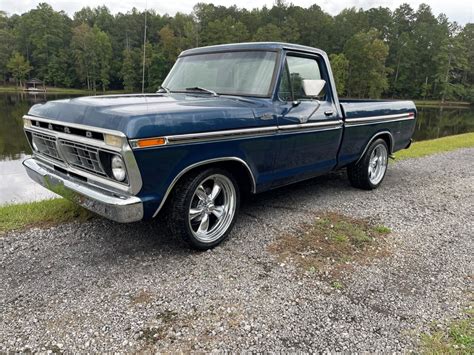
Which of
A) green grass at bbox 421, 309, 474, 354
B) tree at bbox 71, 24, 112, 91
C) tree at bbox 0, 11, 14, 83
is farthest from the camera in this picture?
tree at bbox 0, 11, 14, 83

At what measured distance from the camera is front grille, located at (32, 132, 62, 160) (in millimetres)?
3659

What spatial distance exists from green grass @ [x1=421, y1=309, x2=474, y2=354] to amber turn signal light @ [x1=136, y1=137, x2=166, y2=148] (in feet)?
7.91

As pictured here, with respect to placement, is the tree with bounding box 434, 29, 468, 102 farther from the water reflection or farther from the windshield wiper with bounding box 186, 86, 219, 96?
the windshield wiper with bounding box 186, 86, 219, 96

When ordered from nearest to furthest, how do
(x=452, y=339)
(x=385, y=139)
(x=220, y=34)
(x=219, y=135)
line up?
→ (x=452, y=339)
(x=219, y=135)
(x=385, y=139)
(x=220, y=34)

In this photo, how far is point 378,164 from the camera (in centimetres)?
645

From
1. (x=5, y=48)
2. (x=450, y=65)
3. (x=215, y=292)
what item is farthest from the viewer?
(x=5, y=48)

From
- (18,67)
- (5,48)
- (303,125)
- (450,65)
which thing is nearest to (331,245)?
(303,125)

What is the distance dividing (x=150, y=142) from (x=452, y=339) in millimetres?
2629

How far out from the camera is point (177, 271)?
333 cm

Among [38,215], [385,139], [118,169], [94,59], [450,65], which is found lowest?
[38,215]

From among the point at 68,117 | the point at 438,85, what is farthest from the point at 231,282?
the point at 438,85

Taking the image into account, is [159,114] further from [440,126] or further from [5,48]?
[5,48]

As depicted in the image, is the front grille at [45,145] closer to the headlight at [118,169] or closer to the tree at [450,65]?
the headlight at [118,169]

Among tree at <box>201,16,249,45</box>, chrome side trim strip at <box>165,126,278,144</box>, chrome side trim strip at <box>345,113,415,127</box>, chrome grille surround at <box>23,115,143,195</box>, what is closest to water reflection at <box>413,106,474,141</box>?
chrome side trim strip at <box>345,113,415,127</box>
